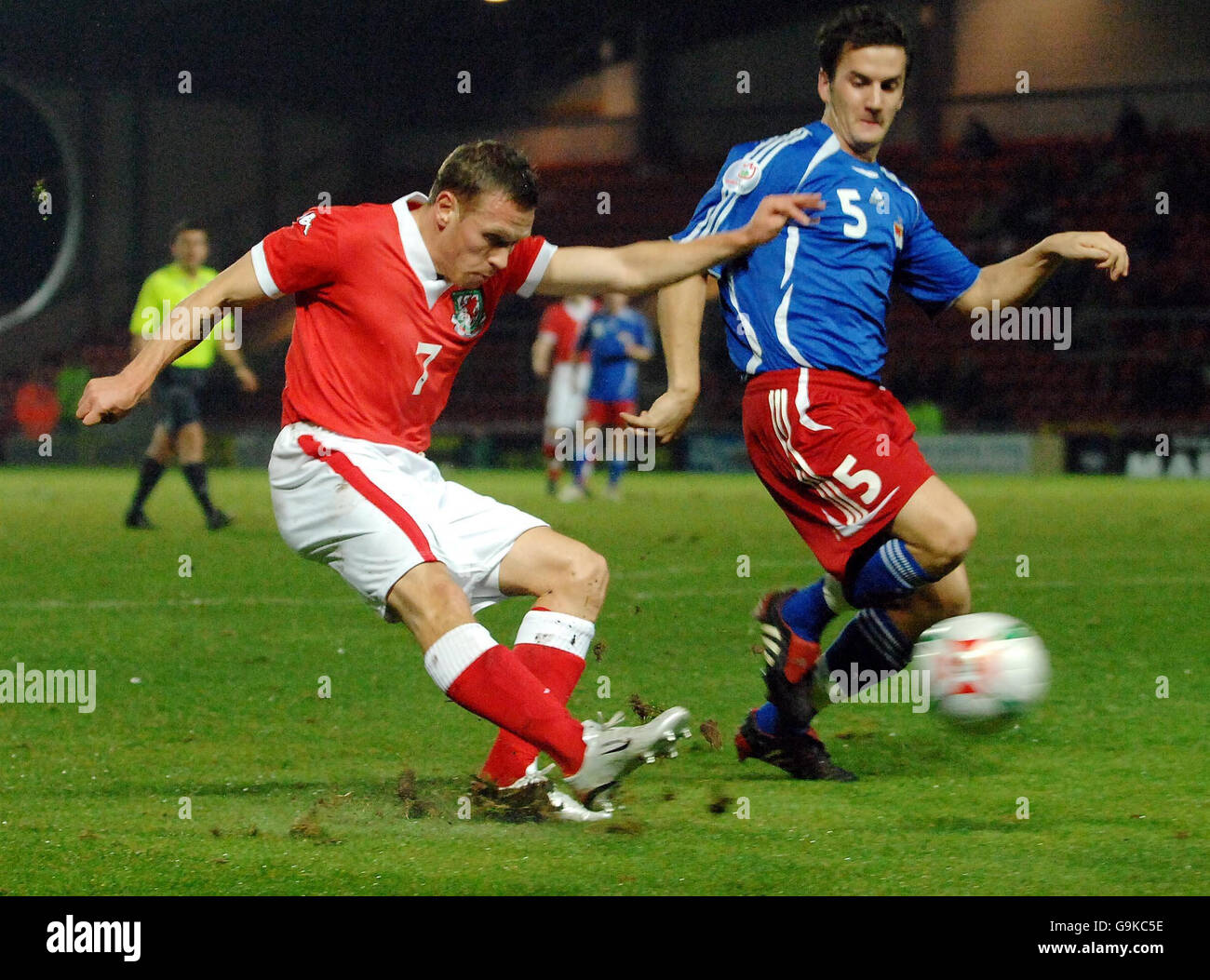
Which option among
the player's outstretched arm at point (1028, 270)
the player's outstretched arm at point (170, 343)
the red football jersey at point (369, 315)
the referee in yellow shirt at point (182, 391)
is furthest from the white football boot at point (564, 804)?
the referee in yellow shirt at point (182, 391)

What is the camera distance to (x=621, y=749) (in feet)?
13.2

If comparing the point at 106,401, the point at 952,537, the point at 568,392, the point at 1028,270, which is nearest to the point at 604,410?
the point at 568,392

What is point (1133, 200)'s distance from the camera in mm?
25828

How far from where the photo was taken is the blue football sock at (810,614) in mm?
4887

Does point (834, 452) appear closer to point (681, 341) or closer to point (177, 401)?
point (681, 341)

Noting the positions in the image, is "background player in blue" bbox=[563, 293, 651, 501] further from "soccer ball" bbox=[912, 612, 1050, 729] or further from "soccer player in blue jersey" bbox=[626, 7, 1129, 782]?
"soccer ball" bbox=[912, 612, 1050, 729]

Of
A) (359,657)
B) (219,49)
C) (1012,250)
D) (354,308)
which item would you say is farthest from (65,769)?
(219,49)

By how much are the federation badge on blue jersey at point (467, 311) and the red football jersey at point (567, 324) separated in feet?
43.8

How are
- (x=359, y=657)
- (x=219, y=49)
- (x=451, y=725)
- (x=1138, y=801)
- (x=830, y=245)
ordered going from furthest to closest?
(x=219, y=49)
(x=359, y=657)
(x=451, y=725)
(x=830, y=245)
(x=1138, y=801)

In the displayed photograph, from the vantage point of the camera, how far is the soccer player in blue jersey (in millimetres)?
4609

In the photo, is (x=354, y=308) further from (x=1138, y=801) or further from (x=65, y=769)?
Result: (x=1138, y=801)

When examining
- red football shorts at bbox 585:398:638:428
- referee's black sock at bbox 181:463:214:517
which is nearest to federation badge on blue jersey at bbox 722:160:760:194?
referee's black sock at bbox 181:463:214:517

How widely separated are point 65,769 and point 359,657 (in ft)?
6.85

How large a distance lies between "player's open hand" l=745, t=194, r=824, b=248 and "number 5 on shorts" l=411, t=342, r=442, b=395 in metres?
0.86
